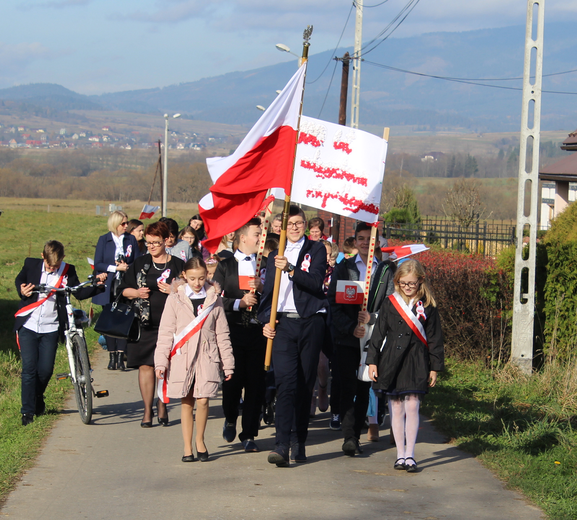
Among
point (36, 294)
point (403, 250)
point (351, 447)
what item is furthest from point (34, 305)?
point (403, 250)

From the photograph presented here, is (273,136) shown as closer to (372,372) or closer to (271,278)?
(271,278)

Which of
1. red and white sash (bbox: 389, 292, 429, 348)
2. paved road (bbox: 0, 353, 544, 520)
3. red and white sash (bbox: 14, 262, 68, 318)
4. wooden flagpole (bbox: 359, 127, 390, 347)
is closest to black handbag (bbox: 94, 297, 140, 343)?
red and white sash (bbox: 14, 262, 68, 318)

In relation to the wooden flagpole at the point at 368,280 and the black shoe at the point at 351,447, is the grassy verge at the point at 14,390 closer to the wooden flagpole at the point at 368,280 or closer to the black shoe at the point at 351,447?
the black shoe at the point at 351,447

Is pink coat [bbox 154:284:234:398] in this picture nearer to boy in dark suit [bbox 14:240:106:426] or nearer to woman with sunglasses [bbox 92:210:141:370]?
boy in dark suit [bbox 14:240:106:426]

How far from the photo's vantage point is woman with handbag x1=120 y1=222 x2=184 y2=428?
24.7 ft

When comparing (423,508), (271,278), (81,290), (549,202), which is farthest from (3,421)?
(549,202)

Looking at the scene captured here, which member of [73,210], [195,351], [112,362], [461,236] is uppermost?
[73,210]

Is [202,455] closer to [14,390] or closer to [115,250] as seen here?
[14,390]

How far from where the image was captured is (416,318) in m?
6.23

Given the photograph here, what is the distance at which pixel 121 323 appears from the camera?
7484mm

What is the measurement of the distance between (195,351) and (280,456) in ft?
3.52

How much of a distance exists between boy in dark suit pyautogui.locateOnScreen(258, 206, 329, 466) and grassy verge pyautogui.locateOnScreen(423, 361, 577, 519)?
1.62 m

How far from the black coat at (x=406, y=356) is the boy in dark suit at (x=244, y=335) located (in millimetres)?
1127

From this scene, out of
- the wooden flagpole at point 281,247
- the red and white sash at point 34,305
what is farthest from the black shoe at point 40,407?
the wooden flagpole at point 281,247
